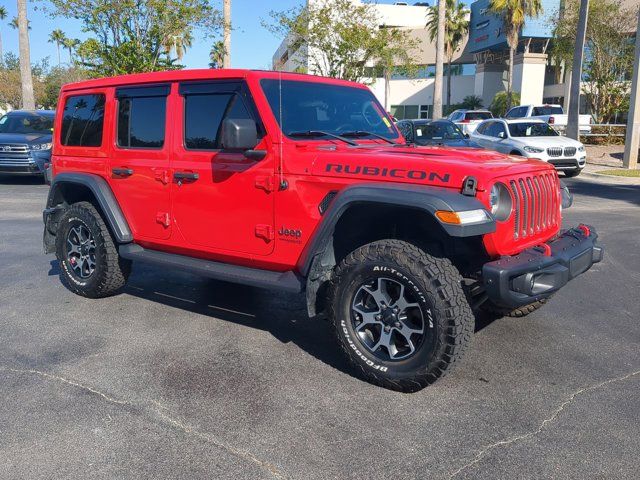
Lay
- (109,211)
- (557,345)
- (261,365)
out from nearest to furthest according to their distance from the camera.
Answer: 1. (261,365)
2. (557,345)
3. (109,211)

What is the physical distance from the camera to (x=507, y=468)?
111 inches

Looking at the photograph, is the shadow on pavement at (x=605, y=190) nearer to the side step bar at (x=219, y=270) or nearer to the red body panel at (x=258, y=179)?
the red body panel at (x=258, y=179)

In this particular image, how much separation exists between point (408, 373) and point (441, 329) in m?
0.37

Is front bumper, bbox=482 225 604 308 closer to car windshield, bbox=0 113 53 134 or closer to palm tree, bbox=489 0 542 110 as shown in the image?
car windshield, bbox=0 113 53 134

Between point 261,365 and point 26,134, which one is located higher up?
point 26,134

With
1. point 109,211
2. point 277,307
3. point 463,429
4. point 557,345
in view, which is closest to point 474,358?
point 557,345

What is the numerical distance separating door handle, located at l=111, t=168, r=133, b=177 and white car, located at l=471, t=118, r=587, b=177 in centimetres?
1222

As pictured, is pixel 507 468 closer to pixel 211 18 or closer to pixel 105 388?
pixel 105 388

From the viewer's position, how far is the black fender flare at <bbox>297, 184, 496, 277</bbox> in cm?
322

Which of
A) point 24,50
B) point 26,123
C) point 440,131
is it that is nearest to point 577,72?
point 440,131

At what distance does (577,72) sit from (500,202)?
56.9ft

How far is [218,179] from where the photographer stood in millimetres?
4289

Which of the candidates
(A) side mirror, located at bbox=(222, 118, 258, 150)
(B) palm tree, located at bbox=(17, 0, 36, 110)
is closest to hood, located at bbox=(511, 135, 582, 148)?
(A) side mirror, located at bbox=(222, 118, 258, 150)

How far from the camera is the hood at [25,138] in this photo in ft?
47.3
